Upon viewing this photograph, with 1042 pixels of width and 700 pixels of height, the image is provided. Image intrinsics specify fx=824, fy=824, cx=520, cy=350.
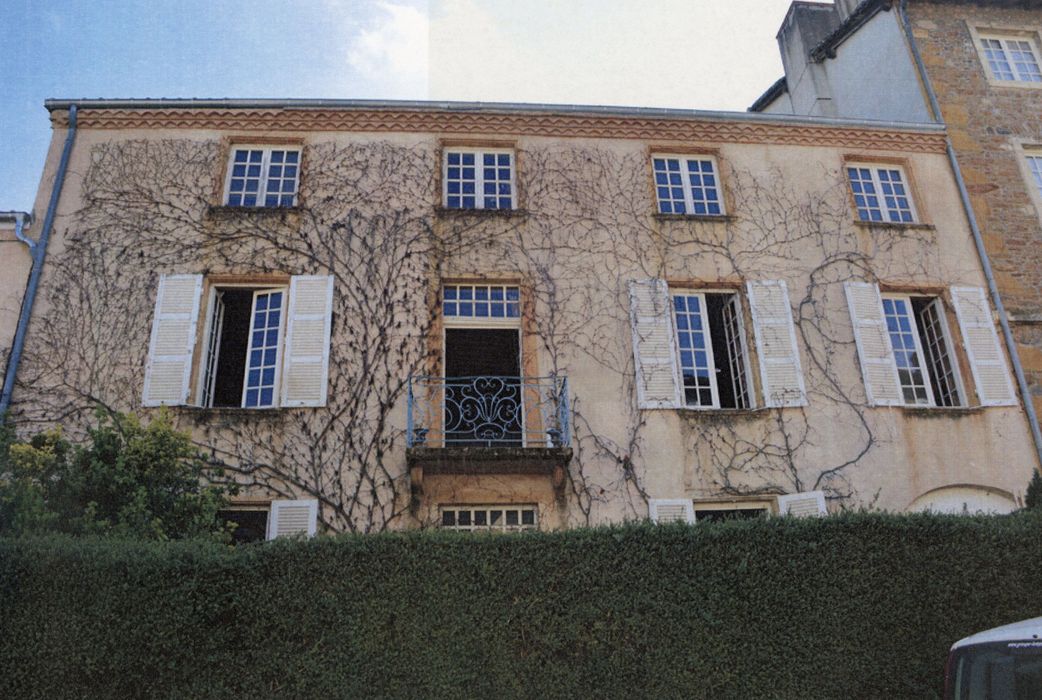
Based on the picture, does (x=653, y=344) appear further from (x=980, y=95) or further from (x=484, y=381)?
(x=980, y=95)

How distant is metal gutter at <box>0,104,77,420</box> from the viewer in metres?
10.2

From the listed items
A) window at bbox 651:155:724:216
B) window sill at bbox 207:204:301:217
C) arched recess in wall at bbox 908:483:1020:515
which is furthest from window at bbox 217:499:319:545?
arched recess in wall at bbox 908:483:1020:515

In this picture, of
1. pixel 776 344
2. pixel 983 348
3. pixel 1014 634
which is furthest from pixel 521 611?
pixel 983 348

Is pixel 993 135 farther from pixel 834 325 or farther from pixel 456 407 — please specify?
pixel 456 407

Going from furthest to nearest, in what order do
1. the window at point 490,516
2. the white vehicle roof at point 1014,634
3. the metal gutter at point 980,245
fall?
the metal gutter at point 980,245 < the window at point 490,516 < the white vehicle roof at point 1014,634

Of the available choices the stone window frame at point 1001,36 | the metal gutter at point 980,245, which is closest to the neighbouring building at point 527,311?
the metal gutter at point 980,245

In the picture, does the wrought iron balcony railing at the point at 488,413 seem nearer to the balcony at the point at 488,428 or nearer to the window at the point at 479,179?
the balcony at the point at 488,428

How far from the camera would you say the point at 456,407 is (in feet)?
35.5

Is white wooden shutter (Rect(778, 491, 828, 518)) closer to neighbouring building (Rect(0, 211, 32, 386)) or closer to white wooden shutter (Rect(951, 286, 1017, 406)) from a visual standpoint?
white wooden shutter (Rect(951, 286, 1017, 406))

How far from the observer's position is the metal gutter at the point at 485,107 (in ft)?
38.6

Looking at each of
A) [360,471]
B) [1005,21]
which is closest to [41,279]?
[360,471]

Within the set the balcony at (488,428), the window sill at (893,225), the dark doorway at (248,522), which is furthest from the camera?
the window sill at (893,225)

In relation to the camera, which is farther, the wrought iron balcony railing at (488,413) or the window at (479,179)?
the window at (479,179)

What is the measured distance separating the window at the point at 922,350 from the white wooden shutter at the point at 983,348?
0.25 metres
